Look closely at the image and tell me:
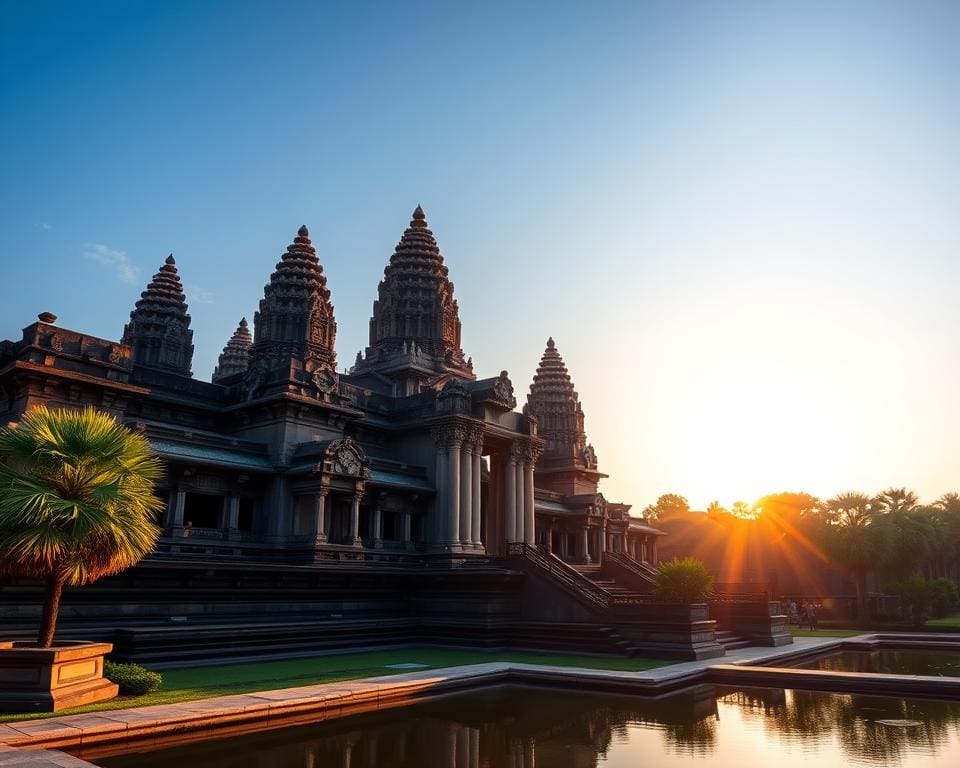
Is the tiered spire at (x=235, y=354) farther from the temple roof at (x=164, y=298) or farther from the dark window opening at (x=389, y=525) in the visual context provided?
the dark window opening at (x=389, y=525)

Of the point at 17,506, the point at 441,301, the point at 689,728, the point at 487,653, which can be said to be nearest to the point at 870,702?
the point at 689,728

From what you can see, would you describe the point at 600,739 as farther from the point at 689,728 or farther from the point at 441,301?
the point at 441,301

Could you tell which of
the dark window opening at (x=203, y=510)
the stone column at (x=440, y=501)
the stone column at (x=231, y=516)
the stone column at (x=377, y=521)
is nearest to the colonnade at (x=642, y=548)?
the stone column at (x=440, y=501)

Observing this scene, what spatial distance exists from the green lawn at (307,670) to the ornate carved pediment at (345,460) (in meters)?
8.86

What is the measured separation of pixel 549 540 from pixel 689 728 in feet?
140

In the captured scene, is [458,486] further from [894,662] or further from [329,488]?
[894,662]

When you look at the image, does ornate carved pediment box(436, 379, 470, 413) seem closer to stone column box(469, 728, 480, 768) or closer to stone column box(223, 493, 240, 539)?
stone column box(223, 493, 240, 539)

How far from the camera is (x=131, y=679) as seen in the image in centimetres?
1839

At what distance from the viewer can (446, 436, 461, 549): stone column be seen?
42.2 metres

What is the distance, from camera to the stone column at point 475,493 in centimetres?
4378

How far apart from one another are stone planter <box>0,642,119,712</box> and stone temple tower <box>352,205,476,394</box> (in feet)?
141

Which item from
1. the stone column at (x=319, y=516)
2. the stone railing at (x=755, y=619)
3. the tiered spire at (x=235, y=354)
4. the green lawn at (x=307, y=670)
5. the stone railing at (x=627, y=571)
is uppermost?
the tiered spire at (x=235, y=354)

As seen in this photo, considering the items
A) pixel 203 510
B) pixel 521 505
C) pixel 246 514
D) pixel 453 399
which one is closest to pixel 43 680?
pixel 203 510

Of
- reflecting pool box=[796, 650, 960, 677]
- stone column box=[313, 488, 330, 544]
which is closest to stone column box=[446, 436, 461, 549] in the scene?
stone column box=[313, 488, 330, 544]
